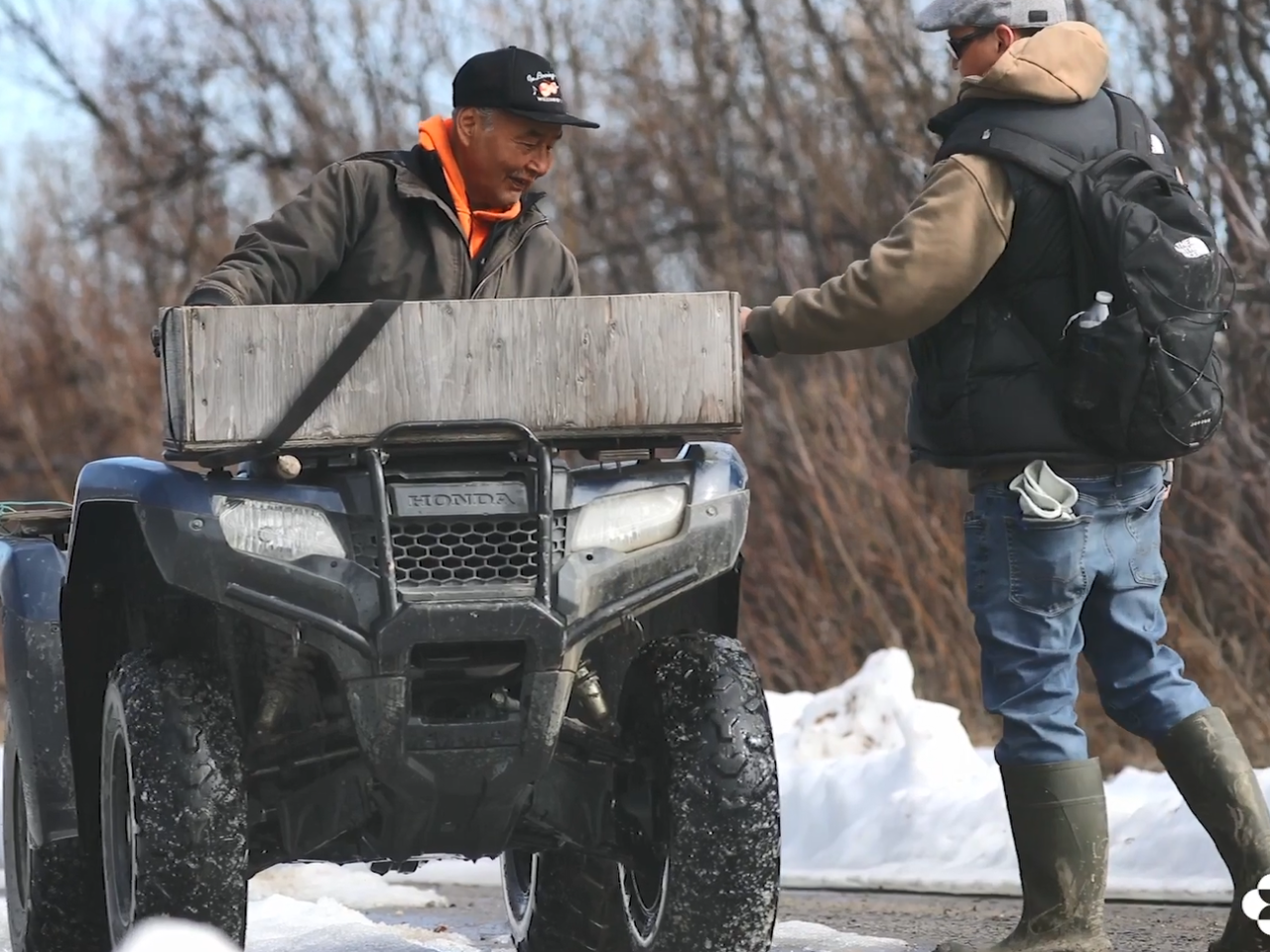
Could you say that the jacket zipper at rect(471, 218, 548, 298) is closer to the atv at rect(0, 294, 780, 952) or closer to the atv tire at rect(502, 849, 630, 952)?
the atv at rect(0, 294, 780, 952)

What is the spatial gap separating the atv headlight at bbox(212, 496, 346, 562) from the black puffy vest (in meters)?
1.45

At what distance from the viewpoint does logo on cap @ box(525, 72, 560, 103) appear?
4.68 m

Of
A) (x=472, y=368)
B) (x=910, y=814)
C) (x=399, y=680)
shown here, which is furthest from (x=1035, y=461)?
(x=910, y=814)

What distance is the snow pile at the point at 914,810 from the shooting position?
6.17 m

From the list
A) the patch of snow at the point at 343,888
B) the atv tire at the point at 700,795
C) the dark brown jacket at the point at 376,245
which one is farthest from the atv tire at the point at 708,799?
the patch of snow at the point at 343,888

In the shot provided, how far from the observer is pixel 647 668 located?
413 centimetres

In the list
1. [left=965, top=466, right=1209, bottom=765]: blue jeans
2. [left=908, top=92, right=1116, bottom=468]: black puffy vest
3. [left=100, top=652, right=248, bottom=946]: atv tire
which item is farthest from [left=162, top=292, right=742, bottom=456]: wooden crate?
[left=965, top=466, right=1209, bottom=765]: blue jeans

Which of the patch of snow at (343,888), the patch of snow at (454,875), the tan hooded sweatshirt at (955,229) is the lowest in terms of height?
the patch of snow at (454,875)

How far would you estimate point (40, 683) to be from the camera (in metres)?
4.41

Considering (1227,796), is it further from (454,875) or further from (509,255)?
(454,875)

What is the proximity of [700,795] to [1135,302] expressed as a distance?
133cm

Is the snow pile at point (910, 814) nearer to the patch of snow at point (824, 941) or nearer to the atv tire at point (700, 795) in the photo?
the patch of snow at point (824, 941)

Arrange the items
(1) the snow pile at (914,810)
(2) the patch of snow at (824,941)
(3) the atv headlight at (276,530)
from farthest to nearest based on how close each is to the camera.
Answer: (1) the snow pile at (914,810) < (2) the patch of snow at (824,941) < (3) the atv headlight at (276,530)

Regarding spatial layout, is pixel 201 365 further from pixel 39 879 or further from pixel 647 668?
pixel 39 879
